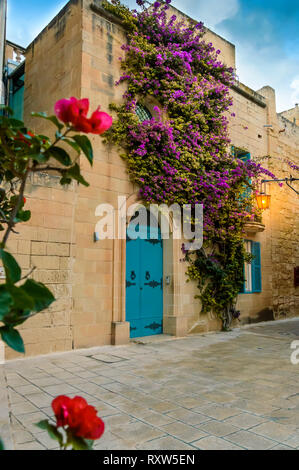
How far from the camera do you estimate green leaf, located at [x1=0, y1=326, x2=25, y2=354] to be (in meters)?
1.01

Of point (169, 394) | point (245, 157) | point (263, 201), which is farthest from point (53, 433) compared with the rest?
point (245, 157)

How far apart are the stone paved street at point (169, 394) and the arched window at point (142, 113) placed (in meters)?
4.51

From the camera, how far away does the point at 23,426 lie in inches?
100

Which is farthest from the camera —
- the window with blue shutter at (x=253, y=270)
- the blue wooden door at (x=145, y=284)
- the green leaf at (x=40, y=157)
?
the window with blue shutter at (x=253, y=270)

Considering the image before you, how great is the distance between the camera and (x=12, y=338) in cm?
102

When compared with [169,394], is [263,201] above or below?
above

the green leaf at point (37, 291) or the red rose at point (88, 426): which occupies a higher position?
the green leaf at point (37, 291)

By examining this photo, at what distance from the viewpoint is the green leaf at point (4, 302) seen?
0.86 meters

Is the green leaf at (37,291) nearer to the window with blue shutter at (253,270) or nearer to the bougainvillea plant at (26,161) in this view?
the bougainvillea plant at (26,161)

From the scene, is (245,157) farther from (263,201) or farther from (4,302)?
(4,302)

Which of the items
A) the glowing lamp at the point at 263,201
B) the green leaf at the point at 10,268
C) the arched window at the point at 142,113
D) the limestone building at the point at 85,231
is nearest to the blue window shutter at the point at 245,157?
the limestone building at the point at 85,231

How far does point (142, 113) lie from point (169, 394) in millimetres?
5603

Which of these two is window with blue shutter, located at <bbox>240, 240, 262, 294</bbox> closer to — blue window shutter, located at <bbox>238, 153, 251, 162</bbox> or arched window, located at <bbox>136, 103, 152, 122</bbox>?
blue window shutter, located at <bbox>238, 153, 251, 162</bbox>
